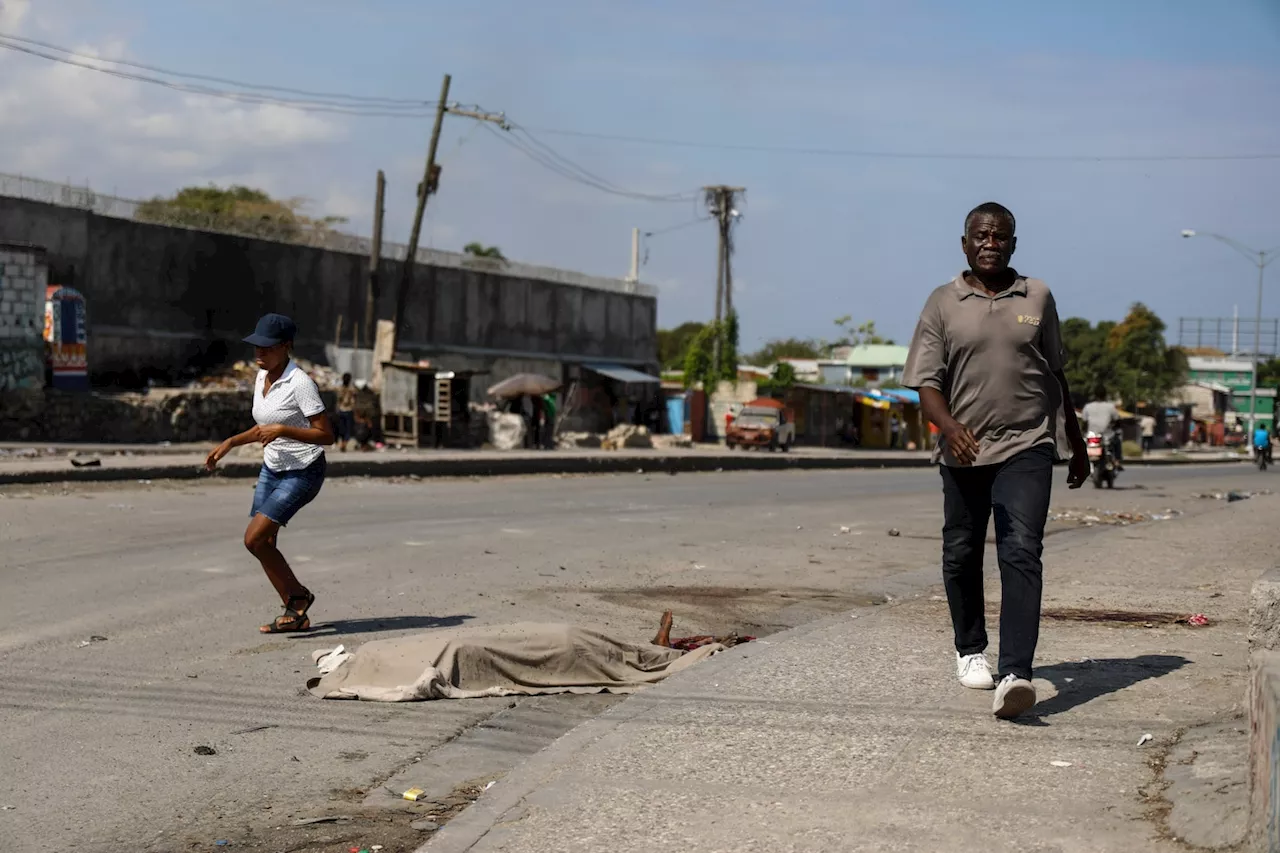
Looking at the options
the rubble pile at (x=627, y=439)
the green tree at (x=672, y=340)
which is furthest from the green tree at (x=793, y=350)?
the rubble pile at (x=627, y=439)

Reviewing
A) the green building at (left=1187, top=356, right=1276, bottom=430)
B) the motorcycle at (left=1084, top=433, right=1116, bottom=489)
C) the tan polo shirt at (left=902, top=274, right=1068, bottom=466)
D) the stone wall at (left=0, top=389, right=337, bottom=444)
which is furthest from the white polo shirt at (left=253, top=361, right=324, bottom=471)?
the green building at (left=1187, top=356, right=1276, bottom=430)

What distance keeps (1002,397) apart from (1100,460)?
1983 cm

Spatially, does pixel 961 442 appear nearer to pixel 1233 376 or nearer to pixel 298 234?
pixel 298 234

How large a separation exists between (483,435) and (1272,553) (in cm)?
2704

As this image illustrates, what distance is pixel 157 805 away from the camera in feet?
15.6

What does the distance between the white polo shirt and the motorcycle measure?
58.0 feet

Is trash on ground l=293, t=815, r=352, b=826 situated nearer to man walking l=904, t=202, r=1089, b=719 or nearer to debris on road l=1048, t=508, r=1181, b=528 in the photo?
man walking l=904, t=202, r=1089, b=719

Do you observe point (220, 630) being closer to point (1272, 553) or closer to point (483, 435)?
point (1272, 553)

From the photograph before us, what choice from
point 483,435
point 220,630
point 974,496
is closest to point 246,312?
point 483,435

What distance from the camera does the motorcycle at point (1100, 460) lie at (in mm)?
23734

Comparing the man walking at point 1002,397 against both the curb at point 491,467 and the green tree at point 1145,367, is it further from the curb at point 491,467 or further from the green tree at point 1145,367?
the green tree at point 1145,367

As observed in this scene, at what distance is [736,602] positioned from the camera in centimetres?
973

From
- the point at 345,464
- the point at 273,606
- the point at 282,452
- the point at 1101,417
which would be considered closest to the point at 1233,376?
the point at 1101,417

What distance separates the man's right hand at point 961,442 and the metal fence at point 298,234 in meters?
35.8
